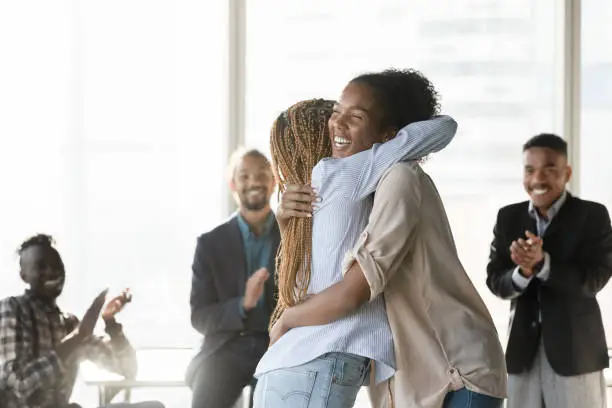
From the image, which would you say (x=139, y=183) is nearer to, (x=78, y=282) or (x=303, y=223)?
(x=78, y=282)

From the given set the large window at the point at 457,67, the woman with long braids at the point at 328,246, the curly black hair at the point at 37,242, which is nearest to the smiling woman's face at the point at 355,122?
the woman with long braids at the point at 328,246

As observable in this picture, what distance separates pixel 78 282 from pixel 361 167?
10.6 ft

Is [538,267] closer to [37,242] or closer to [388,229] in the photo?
[37,242]

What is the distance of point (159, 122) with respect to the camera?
4.61 meters

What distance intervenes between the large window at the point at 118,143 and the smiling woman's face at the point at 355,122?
2.94 meters

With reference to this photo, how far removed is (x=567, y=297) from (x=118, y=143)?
2.21m

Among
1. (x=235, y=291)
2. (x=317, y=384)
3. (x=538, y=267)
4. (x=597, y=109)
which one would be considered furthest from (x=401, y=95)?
(x=597, y=109)

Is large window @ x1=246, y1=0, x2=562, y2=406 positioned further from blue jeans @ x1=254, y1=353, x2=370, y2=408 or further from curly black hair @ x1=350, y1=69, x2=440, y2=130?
blue jeans @ x1=254, y1=353, x2=370, y2=408

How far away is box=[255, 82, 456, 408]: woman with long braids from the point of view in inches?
61.2

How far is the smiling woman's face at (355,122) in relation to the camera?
167 cm

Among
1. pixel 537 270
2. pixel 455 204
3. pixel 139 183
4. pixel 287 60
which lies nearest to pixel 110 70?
pixel 139 183

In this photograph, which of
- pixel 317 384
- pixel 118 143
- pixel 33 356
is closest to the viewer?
pixel 317 384

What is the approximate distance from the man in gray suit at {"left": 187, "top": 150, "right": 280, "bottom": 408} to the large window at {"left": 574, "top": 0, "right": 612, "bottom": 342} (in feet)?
5.76

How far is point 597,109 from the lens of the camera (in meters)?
4.82
